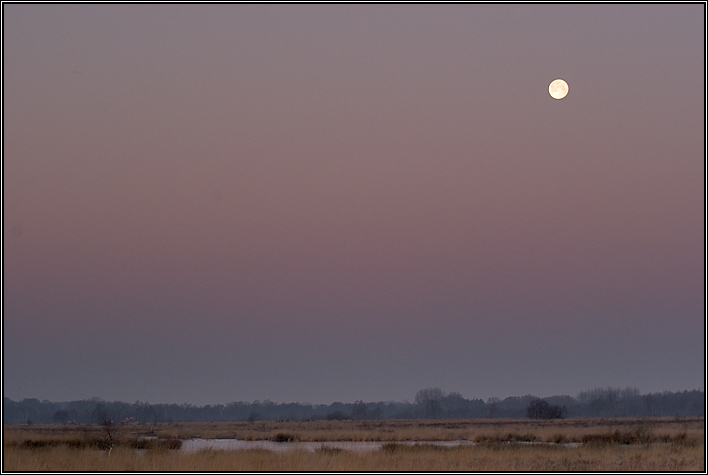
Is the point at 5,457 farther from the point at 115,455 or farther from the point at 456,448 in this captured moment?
the point at 456,448

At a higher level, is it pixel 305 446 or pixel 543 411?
pixel 543 411

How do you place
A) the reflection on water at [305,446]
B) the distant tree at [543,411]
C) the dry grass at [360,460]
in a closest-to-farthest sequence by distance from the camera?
the dry grass at [360,460] → the reflection on water at [305,446] → the distant tree at [543,411]

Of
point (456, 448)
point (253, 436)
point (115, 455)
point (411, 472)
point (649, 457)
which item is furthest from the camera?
point (253, 436)

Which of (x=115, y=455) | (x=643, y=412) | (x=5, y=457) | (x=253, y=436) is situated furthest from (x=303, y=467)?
(x=643, y=412)

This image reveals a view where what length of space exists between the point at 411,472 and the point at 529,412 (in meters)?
88.9

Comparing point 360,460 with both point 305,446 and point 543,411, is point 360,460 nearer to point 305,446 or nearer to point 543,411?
point 305,446

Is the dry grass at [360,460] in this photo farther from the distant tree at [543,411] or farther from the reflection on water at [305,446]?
the distant tree at [543,411]

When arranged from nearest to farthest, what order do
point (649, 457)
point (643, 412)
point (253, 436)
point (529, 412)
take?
1. point (649, 457)
2. point (253, 436)
3. point (529, 412)
4. point (643, 412)

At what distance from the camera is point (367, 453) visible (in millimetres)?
30719

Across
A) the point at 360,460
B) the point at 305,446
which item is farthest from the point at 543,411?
the point at 360,460

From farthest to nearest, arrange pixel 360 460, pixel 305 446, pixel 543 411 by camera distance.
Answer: pixel 543 411, pixel 305 446, pixel 360 460

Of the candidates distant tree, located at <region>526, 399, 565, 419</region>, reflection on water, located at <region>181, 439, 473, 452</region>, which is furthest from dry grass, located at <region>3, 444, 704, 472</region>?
distant tree, located at <region>526, 399, 565, 419</region>

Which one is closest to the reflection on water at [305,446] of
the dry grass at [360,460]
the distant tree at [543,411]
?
the dry grass at [360,460]

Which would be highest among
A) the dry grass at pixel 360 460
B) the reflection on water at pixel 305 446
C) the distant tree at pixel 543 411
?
the distant tree at pixel 543 411
